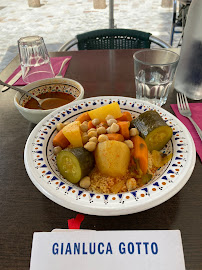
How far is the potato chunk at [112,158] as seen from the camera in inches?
20.4

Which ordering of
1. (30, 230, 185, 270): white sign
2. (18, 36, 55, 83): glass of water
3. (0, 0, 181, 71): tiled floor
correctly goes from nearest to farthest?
(30, 230, 185, 270): white sign < (18, 36, 55, 83): glass of water < (0, 0, 181, 71): tiled floor

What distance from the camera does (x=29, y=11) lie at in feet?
17.9

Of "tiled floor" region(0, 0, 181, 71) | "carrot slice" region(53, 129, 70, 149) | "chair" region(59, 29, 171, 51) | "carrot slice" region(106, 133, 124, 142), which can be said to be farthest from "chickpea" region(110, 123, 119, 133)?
"tiled floor" region(0, 0, 181, 71)

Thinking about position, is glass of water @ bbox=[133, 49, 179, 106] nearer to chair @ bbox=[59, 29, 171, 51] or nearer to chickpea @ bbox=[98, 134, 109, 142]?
chickpea @ bbox=[98, 134, 109, 142]

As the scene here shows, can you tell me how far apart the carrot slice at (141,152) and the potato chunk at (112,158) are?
26 mm

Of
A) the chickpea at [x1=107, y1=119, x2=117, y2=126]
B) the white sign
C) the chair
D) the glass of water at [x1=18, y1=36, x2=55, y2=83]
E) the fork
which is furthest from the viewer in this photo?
the chair

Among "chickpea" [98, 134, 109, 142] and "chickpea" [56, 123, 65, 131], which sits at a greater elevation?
"chickpea" [98, 134, 109, 142]

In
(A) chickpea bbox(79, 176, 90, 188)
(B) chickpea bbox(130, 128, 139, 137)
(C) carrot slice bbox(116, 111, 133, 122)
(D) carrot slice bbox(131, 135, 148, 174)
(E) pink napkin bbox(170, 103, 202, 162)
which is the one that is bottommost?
(E) pink napkin bbox(170, 103, 202, 162)

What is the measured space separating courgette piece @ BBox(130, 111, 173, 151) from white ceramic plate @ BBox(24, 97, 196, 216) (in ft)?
0.07

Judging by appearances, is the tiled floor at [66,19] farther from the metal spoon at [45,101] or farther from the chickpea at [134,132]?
the chickpea at [134,132]

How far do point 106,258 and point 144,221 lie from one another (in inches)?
5.7

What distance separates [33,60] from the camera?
3.36ft

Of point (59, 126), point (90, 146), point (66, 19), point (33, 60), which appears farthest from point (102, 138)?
point (66, 19)

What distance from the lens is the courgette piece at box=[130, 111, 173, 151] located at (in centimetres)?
57
